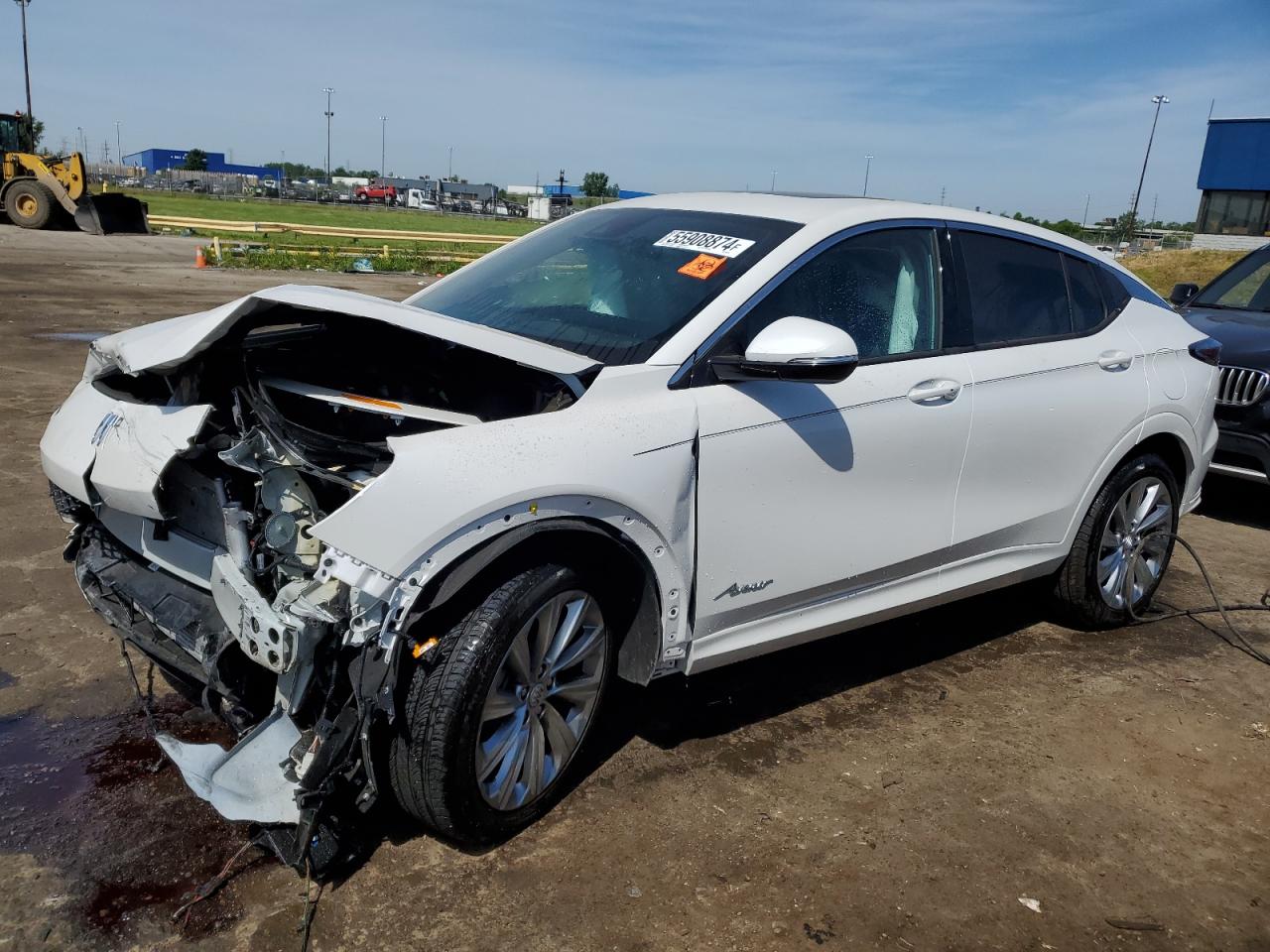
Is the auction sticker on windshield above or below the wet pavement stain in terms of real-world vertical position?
above

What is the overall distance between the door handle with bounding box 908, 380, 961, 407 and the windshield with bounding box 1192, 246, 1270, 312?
5.09m

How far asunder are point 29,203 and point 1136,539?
3174 cm

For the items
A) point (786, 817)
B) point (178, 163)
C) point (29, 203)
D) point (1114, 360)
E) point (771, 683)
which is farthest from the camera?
point (178, 163)

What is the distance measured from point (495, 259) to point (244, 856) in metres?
2.50

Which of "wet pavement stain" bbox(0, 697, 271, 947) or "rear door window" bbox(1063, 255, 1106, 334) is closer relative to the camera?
"wet pavement stain" bbox(0, 697, 271, 947)

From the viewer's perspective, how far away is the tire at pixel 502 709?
2.71 metres

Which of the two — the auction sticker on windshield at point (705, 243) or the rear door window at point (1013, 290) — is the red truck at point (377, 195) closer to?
the rear door window at point (1013, 290)

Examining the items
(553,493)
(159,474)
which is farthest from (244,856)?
(553,493)

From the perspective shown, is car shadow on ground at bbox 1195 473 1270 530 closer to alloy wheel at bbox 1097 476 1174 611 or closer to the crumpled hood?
alloy wheel at bbox 1097 476 1174 611

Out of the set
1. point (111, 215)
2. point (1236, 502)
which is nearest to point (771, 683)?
point (1236, 502)

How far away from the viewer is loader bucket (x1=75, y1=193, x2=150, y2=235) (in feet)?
96.1

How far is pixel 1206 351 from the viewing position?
196 inches

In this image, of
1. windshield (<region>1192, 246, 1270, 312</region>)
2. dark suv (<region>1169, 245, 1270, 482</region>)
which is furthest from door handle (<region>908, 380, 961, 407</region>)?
windshield (<region>1192, 246, 1270, 312</region>)

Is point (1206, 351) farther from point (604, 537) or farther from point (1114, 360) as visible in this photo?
point (604, 537)
